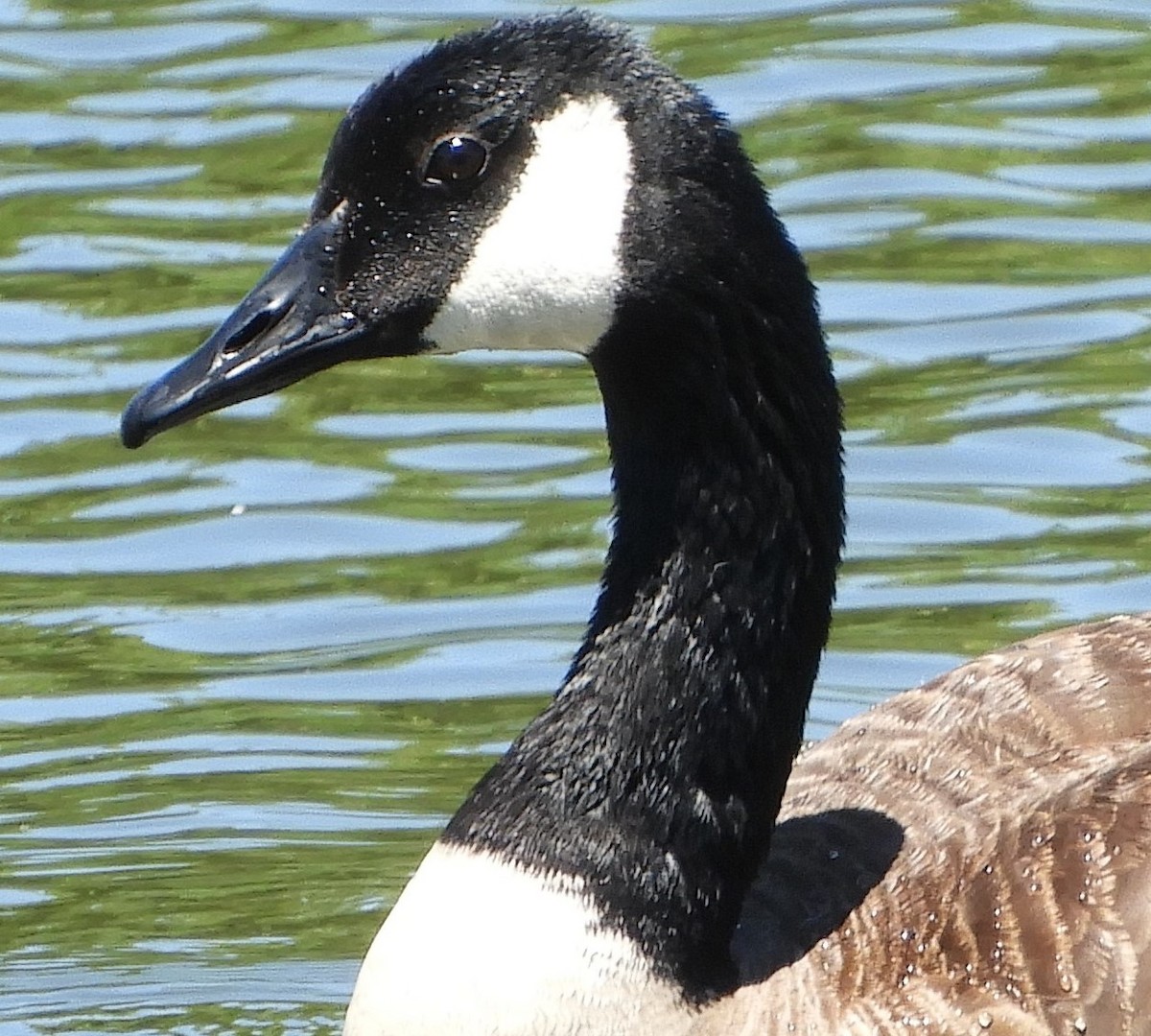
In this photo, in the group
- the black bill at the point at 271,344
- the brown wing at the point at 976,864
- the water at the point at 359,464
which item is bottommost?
the water at the point at 359,464

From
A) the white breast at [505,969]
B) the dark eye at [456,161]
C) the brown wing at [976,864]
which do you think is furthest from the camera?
the white breast at [505,969]

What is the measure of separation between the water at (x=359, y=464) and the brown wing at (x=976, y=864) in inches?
63.6

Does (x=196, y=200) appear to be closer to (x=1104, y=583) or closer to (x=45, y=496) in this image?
(x=45, y=496)

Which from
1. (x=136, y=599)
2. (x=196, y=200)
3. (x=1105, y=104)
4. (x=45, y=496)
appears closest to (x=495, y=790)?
(x=136, y=599)

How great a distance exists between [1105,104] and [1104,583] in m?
4.23

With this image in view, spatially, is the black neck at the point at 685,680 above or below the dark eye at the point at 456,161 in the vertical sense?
below

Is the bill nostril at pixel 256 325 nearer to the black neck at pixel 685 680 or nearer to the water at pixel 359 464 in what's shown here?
the black neck at pixel 685 680

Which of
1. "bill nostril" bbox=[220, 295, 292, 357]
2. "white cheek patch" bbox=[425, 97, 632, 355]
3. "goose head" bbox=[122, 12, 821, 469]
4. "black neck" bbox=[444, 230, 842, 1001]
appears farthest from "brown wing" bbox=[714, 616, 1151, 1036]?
"bill nostril" bbox=[220, 295, 292, 357]

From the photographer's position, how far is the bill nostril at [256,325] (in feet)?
24.3

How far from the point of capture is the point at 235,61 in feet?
48.9

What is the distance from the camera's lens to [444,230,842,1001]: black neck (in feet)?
24.4

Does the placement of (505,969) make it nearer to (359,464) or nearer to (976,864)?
(976,864)

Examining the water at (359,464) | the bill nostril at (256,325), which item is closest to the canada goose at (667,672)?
the bill nostril at (256,325)

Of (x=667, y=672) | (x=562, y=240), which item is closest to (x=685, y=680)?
(x=667, y=672)
